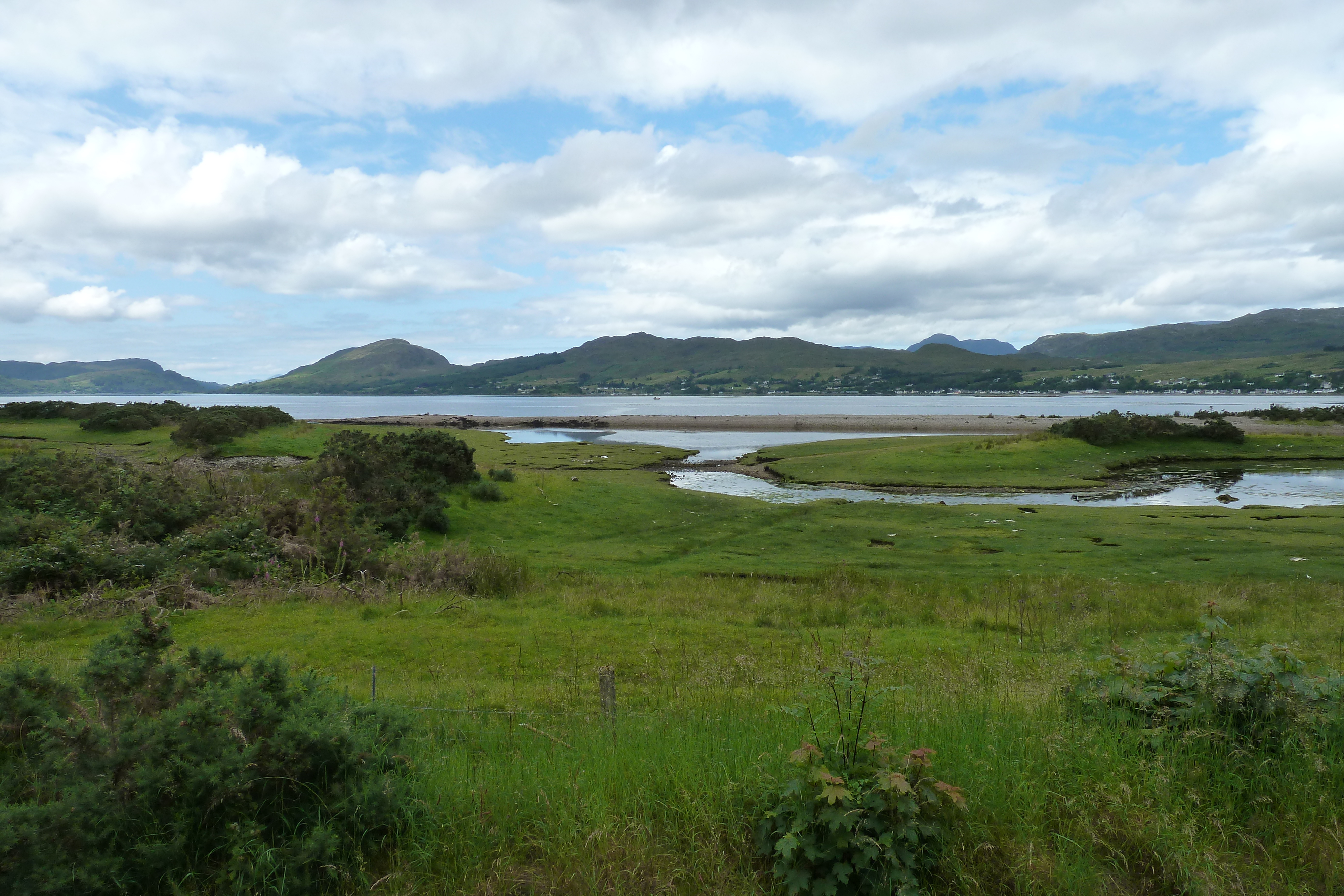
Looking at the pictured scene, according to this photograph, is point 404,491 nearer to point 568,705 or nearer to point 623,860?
point 568,705

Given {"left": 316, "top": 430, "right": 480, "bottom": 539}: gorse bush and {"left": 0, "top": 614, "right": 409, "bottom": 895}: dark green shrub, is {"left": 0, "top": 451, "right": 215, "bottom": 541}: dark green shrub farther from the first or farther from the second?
{"left": 0, "top": 614, "right": 409, "bottom": 895}: dark green shrub

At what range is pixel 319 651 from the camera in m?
10.8

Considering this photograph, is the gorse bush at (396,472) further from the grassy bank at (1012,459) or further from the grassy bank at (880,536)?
the grassy bank at (1012,459)

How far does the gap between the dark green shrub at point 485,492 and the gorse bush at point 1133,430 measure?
149 feet

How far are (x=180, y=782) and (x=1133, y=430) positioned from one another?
65119 mm

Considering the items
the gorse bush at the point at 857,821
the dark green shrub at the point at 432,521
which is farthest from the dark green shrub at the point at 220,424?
the gorse bush at the point at 857,821

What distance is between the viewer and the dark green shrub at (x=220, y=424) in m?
34.9

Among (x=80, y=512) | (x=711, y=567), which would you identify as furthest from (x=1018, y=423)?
(x=80, y=512)

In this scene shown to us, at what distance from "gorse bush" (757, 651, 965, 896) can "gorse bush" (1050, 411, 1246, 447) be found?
57571mm

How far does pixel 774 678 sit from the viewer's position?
9.27 metres

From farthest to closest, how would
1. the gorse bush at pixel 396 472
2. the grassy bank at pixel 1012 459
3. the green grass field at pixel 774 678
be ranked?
the grassy bank at pixel 1012 459, the gorse bush at pixel 396 472, the green grass field at pixel 774 678

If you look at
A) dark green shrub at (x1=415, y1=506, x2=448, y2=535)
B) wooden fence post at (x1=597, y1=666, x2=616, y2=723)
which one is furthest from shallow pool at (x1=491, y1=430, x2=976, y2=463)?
wooden fence post at (x1=597, y1=666, x2=616, y2=723)

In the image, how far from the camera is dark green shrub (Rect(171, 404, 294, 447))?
115 ft

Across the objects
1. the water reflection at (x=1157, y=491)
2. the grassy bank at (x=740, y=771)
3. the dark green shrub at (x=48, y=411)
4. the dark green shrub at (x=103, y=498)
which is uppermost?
the dark green shrub at (x=48, y=411)
